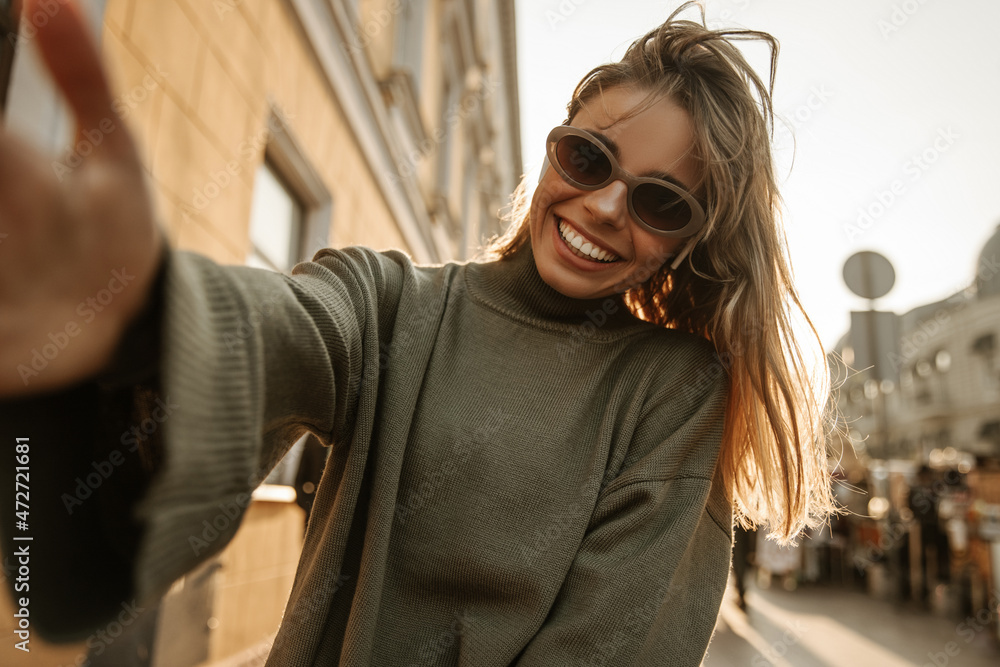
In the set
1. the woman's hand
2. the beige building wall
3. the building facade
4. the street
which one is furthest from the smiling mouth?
the building facade

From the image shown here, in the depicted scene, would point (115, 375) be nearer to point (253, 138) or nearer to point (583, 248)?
point (583, 248)

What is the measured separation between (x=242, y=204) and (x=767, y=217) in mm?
3326

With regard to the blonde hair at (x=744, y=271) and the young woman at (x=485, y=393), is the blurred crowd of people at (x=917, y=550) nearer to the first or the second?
the blonde hair at (x=744, y=271)

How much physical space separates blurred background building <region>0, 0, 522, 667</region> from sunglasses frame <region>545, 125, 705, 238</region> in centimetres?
84

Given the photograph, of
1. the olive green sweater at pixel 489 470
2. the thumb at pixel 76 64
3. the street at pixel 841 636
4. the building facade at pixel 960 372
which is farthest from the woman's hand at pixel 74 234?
the building facade at pixel 960 372

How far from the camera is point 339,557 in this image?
1.14 meters

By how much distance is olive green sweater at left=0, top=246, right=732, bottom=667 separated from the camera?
112 cm

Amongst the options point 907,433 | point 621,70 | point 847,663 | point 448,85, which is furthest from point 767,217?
point 907,433

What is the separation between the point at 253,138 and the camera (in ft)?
14.0

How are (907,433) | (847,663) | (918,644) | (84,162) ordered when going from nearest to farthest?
(84,162), (847,663), (918,644), (907,433)

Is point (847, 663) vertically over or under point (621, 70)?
under

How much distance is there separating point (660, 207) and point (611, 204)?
103 mm

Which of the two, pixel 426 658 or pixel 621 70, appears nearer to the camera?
pixel 426 658

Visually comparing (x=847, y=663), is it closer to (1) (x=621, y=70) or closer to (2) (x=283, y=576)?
(2) (x=283, y=576)
